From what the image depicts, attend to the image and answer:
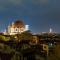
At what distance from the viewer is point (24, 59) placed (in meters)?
6.31

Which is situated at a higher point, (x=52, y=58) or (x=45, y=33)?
(x=45, y=33)

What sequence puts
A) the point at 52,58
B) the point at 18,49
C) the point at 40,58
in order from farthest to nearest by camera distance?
the point at 18,49 → the point at 40,58 → the point at 52,58

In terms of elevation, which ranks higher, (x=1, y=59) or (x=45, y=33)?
(x=45, y=33)

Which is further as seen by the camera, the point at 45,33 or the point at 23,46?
the point at 45,33

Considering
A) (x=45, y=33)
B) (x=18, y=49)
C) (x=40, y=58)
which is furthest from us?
(x=45, y=33)

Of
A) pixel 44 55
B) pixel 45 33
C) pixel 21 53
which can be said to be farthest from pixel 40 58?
pixel 45 33

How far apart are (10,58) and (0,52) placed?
1.11 feet

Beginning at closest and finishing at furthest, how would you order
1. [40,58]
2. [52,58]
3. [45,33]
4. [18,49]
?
1. [52,58]
2. [40,58]
3. [18,49]
4. [45,33]

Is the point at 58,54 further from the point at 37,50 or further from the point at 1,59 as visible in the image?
the point at 1,59

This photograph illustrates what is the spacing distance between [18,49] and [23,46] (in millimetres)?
380

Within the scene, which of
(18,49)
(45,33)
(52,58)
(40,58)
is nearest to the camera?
(52,58)

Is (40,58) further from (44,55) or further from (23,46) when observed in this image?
(23,46)

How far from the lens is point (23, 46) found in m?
7.22

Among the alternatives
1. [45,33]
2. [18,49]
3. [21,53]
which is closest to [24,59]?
[21,53]
